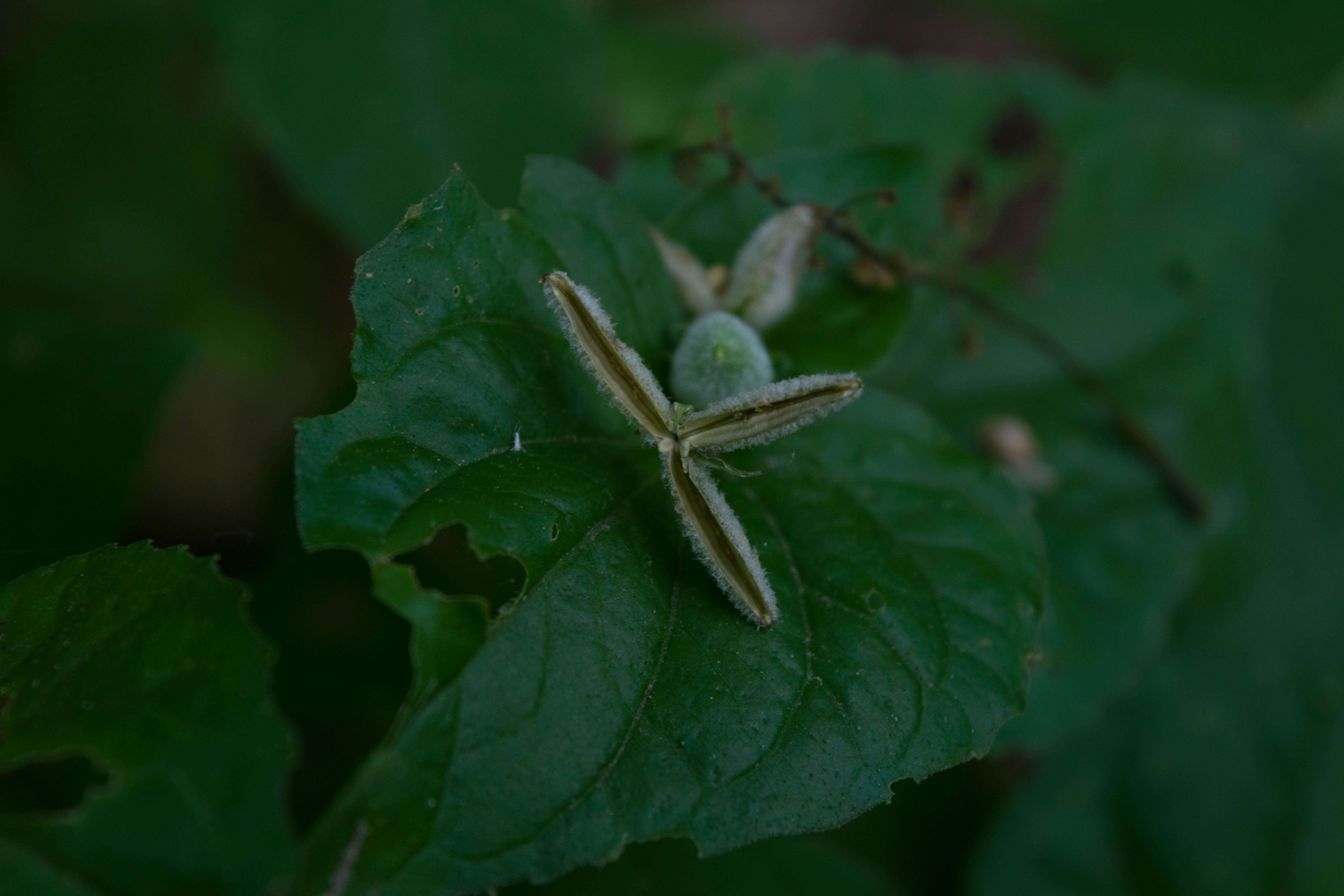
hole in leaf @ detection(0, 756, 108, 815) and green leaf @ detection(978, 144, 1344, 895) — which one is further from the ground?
hole in leaf @ detection(0, 756, 108, 815)

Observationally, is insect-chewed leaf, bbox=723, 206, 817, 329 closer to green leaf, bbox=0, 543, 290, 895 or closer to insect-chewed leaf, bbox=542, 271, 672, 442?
insect-chewed leaf, bbox=542, 271, 672, 442

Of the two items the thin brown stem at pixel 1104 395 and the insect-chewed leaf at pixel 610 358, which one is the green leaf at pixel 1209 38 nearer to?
the thin brown stem at pixel 1104 395

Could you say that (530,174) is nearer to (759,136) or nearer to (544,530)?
(544,530)

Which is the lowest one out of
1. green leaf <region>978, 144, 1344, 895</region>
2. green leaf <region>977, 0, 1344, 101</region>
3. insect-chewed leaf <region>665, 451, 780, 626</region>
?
green leaf <region>978, 144, 1344, 895</region>

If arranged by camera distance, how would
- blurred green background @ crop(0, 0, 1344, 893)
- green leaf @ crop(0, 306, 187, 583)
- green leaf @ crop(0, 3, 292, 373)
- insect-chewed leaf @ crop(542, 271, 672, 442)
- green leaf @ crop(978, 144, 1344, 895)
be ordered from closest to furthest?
insect-chewed leaf @ crop(542, 271, 672, 442), green leaf @ crop(0, 306, 187, 583), blurred green background @ crop(0, 0, 1344, 893), green leaf @ crop(978, 144, 1344, 895), green leaf @ crop(0, 3, 292, 373)

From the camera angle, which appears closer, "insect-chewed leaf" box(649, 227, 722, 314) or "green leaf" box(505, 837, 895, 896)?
"insect-chewed leaf" box(649, 227, 722, 314)

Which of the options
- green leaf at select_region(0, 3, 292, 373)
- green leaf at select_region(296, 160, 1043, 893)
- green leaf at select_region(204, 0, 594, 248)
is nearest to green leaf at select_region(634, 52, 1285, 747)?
green leaf at select_region(204, 0, 594, 248)

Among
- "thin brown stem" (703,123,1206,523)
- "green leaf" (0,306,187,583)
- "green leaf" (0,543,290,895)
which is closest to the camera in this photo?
"green leaf" (0,543,290,895)

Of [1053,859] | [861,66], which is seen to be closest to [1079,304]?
[861,66]

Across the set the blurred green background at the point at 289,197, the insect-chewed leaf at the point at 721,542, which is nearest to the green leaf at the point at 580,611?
the insect-chewed leaf at the point at 721,542
